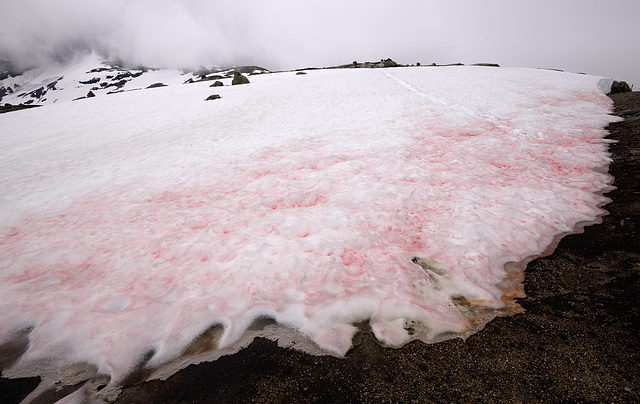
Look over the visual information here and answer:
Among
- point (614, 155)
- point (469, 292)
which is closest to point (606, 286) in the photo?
point (469, 292)

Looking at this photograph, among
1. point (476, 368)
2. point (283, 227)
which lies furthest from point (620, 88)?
point (476, 368)

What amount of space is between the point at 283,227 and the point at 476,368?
13.7 ft

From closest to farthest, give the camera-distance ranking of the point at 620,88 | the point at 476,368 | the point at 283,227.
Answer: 1. the point at 476,368
2. the point at 283,227
3. the point at 620,88

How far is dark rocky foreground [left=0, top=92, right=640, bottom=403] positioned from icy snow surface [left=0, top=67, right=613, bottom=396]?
26 cm

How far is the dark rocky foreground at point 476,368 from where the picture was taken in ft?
9.79

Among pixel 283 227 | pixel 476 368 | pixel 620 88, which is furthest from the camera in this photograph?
pixel 620 88

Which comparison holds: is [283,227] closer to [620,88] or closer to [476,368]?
[476,368]

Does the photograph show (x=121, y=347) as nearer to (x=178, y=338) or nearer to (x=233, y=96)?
(x=178, y=338)

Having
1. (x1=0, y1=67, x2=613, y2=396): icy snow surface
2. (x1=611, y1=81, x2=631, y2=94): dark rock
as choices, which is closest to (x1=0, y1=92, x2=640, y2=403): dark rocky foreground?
(x1=0, y1=67, x2=613, y2=396): icy snow surface

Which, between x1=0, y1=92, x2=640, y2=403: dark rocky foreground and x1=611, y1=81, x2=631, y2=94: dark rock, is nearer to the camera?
x1=0, y1=92, x2=640, y2=403: dark rocky foreground

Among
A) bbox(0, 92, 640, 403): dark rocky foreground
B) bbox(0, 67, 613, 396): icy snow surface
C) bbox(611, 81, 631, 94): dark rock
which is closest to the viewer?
bbox(0, 92, 640, 403): dark rocky foreground

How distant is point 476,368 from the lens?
3.25 meters

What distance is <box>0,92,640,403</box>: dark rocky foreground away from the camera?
2.98 metres

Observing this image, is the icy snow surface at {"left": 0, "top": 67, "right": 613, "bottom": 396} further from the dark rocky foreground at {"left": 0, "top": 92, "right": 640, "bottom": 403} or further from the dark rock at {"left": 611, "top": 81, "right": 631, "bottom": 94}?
the dark rock at {"left": 611, "top": 81, "right": 631, "bottom": 94}
